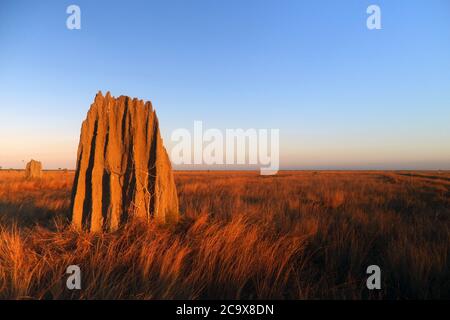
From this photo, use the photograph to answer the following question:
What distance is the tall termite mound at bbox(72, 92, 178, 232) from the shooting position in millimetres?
4391

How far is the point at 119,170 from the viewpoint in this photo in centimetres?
466

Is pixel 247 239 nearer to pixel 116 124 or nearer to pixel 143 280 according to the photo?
pixel 143 280

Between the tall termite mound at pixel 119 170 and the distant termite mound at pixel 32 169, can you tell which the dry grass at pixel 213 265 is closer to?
the tall termite mound at pixel 119 170

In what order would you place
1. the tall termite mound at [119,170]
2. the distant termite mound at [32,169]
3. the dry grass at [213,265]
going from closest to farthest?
the dry grass at [213,265] → the tall termite mound at [119,170] → the distant termite mound at [32,169]

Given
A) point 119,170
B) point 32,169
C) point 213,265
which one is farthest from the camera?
point 32,169

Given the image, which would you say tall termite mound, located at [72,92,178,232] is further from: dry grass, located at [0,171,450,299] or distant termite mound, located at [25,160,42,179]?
distant termite mound, located at [25,160,42,179]

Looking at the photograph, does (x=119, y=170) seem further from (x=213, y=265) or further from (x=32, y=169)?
(x=32, y=169)

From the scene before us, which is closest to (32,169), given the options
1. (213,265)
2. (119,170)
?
(119,170)

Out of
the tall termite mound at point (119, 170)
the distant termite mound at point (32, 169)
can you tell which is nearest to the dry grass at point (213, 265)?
the tall termite mound at point (119, 170)

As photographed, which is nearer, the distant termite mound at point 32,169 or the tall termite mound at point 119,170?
the tall termite mound at point 119,170

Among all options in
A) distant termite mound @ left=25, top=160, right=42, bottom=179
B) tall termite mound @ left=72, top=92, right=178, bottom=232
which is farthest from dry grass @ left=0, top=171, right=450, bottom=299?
distant termite mound @ left=25, top=160, right=42, bottom=179

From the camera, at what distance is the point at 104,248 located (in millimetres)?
3609

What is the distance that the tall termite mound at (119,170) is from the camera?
4.39m
